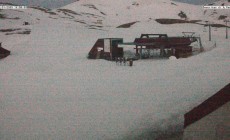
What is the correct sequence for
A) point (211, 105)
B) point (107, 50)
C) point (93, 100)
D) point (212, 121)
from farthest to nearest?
point (107, 50) < point (93, 100) < point (211, 105) < point (212, 121)

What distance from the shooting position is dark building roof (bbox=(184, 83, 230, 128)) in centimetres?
536

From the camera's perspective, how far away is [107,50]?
32.2 meters

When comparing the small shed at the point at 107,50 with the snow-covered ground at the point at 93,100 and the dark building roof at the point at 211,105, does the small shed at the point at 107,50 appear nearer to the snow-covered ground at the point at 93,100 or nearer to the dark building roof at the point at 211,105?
the snow-covered ground at the point at 93,100

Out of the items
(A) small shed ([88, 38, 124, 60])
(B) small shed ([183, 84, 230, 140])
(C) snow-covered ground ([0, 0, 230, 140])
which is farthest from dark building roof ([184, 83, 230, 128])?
(A) small shed ([88, 38, 124, 60])

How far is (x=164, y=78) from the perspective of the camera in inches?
674

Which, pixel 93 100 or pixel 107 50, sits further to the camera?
pixel 107 50

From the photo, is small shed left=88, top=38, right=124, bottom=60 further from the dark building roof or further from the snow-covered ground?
the dark building roof

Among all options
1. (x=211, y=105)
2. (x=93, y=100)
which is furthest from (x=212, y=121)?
(x=93, y=100)

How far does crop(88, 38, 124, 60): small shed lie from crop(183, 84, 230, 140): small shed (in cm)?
2614

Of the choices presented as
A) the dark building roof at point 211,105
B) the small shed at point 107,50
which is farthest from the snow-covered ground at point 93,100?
the small shed at point 107,50

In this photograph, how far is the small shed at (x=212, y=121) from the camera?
5335 mm

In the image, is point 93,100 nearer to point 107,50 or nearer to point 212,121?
point 212,121

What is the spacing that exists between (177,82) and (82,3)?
147 meters

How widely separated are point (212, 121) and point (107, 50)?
1068 inches
